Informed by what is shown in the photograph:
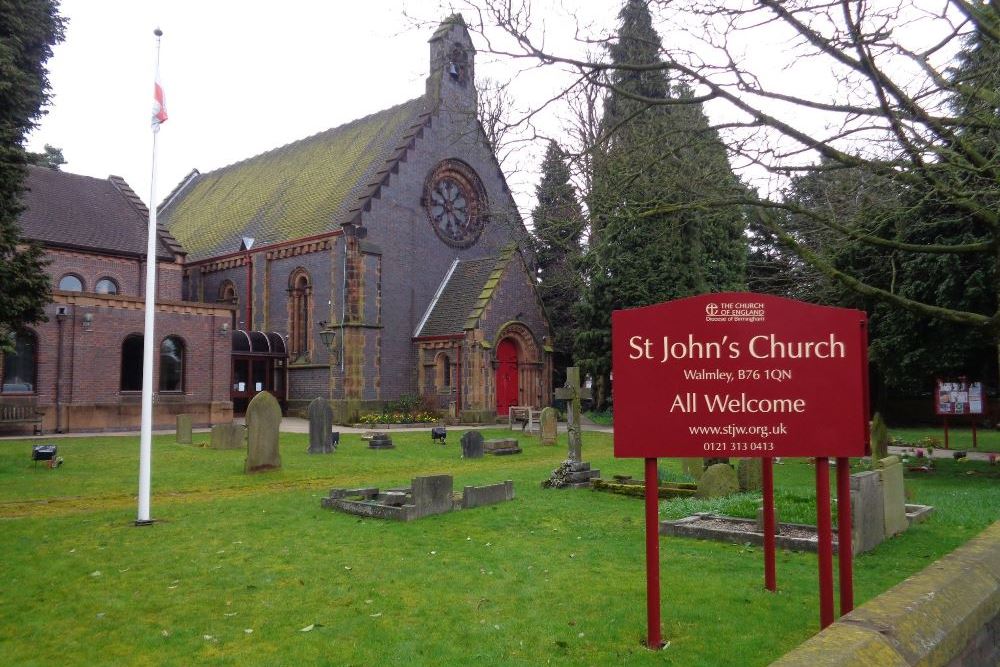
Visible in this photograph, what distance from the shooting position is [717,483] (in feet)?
37.6

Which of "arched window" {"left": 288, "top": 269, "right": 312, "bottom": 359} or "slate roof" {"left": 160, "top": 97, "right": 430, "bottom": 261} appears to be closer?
"arched window" {"left": 288, "top": 269, "right": 312, "bottom": 359}

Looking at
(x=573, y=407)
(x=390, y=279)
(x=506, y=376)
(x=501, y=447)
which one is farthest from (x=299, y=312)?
(x=573, y=407)

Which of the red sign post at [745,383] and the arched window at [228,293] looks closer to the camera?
the red sign post at [745,383]

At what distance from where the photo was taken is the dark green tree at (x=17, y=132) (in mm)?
12750

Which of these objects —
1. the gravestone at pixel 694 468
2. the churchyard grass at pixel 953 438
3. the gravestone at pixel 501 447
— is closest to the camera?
the gravestone at pixel 694 468

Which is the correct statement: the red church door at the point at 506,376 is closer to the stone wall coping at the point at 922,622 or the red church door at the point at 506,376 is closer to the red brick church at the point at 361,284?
the red brick church at the point at 361,284

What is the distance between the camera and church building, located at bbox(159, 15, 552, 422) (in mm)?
32062

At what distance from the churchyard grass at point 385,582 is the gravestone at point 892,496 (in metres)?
0.21

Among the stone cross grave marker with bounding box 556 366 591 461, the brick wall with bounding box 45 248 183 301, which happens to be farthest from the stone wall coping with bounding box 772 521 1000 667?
the brick wall with bounding box 45 248 183 301

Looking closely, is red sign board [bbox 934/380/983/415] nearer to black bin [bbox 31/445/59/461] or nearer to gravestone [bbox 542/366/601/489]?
gravestone [bbox 542/366/601/489]

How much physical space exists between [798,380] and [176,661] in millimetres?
4505

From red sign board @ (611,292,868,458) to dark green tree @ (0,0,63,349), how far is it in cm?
1188

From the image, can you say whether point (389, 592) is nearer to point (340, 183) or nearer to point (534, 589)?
point (534, 589)

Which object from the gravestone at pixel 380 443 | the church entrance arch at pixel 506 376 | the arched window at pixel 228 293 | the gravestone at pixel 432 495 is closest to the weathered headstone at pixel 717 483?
the gravestone at pixel 432 495
